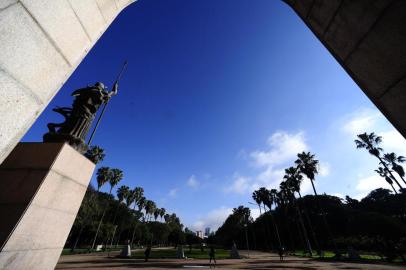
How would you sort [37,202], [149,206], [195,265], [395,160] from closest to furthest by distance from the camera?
[37,202]
[195,265]
[395,160]
[149,206]

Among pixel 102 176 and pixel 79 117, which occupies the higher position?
pixel 102 176

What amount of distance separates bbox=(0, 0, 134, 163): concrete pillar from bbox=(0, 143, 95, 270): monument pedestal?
7.54ft

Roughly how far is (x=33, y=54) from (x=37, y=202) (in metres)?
2.73

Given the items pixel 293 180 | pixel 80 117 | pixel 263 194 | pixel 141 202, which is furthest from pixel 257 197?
pixel 80 117

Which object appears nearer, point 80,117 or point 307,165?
point 80,117

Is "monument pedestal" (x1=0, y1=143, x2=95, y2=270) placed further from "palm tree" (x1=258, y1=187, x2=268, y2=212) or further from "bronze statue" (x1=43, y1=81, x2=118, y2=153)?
"palm tree" (x1=258, y1=187, x2=268, y2=212)

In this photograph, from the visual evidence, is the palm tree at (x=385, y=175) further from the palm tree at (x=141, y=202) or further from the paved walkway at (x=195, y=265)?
the palm tree at (x=141, y=202)

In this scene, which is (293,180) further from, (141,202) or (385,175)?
(141,202)

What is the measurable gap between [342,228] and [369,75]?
72380 millimetres

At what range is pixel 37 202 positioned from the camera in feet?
10.4

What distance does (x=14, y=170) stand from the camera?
11.3 feet

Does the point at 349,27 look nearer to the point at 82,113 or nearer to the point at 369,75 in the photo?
the point at 369,75

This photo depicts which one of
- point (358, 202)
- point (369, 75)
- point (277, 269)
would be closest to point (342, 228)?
point (358, 202)

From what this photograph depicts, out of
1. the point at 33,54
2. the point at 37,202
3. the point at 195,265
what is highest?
the point at 33,54
